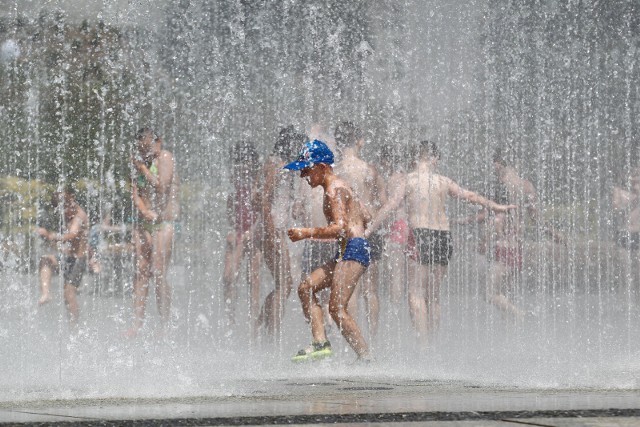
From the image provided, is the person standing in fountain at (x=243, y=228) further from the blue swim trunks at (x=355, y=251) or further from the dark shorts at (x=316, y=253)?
the blue swim trunks at (x=355, y=251)

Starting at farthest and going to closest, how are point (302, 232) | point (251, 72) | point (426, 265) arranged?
1. point (251, 72)
2. point (426, 265)
3. point (302, 232)

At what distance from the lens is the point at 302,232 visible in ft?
23.0

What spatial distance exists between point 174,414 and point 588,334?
681 cm

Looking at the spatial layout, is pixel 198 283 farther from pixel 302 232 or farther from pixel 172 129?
pixel 302 232

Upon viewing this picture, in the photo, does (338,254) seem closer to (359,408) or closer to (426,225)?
(426,225)

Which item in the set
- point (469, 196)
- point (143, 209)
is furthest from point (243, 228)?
point (469, 196)

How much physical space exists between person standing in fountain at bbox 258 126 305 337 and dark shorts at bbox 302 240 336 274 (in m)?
0.55

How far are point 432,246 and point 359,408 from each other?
185 inches

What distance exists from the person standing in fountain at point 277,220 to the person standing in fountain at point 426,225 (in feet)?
2.33

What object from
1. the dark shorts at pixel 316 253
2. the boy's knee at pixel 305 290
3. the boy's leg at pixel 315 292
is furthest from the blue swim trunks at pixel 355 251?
the dark shorts at pixel 316 253

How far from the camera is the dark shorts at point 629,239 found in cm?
1195

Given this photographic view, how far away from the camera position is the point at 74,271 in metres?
10.2

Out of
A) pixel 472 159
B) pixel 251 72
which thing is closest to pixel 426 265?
pixel 472 159

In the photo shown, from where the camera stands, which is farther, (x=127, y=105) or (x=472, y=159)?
(x=127, y=105)
